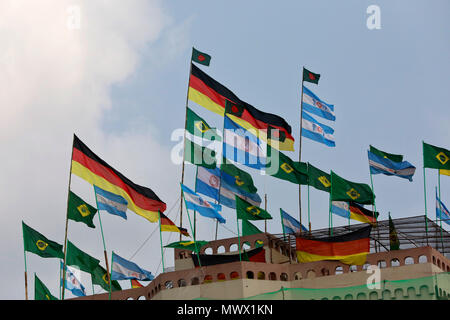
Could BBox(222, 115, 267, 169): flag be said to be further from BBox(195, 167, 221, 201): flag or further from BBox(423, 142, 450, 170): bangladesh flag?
BBox(423, 142, 450, 170): bangladesh flag

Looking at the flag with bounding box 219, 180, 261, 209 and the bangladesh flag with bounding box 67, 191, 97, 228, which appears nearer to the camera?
the bangladesh flag with bounding box 67, 191, 97, 228

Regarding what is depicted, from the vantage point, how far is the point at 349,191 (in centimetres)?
5003

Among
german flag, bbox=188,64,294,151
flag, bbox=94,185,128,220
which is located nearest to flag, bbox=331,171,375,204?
german flag, bbox=188,64,294,151

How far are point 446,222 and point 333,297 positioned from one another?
15.1 m

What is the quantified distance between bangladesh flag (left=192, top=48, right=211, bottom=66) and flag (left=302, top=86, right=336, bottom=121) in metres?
9.03

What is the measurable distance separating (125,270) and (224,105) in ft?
50.1

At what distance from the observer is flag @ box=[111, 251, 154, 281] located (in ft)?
152

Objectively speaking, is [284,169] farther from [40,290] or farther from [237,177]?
[40,290]

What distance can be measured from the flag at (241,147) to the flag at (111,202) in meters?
9.72

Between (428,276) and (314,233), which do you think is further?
(314,233)

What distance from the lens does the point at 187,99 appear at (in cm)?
5462

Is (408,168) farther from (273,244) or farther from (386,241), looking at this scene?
(273,244)
